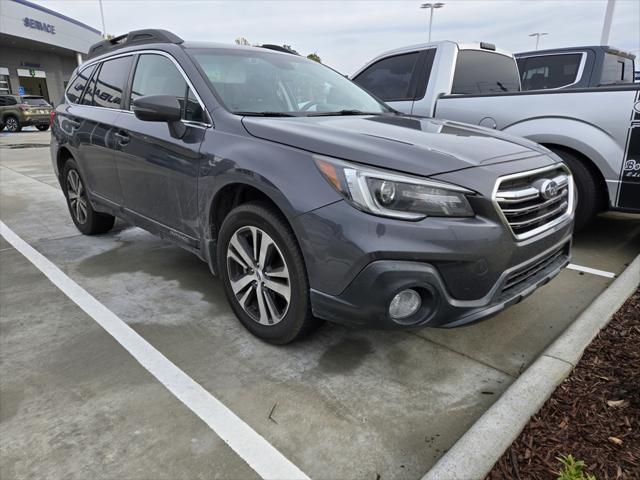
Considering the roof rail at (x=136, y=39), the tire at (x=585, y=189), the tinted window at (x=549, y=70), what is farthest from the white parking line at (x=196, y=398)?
the tinted window at (x=549, y=70)

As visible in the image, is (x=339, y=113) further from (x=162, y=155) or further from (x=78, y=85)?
(x=78, y=85)

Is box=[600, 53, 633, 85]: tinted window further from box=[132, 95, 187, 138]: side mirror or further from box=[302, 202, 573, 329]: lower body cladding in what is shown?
box=[132, 95, 187, 138]: side mirror

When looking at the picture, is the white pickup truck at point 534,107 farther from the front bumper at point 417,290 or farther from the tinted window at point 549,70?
the front bumper at point 417,290


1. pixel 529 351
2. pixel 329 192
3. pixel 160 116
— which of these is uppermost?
pixel 160 116

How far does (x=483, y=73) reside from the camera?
5438mm

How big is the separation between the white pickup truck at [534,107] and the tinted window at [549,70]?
104 cm

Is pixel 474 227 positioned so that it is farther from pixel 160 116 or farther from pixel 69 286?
pixel 69 286

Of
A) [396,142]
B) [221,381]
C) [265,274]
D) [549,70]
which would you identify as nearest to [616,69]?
[549,70]

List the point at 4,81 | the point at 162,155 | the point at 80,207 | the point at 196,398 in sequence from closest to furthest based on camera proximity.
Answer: the point at 196,398 → the point at 162,155 → the point at 80,207 → the point at 4,81

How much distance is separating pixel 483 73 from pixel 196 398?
488 cm

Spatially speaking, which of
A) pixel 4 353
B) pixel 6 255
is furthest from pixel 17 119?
pixel 4 353

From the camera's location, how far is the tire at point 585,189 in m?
4.12

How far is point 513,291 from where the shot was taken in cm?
231

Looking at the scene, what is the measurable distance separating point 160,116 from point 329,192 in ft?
4.28
